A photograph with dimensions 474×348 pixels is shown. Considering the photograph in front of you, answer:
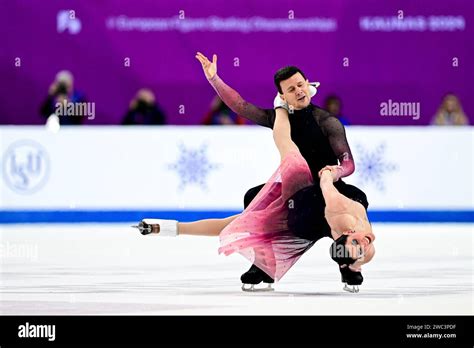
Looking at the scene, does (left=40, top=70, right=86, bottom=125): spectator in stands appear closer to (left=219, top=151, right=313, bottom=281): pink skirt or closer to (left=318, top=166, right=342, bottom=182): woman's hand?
(left=219, top=151, right=313, bottom=281): pink skirt

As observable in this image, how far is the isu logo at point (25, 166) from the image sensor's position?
39.6ft

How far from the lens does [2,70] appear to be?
53.4ft

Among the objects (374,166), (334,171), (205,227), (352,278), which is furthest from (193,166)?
(334,171)

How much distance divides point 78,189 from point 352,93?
5150mm

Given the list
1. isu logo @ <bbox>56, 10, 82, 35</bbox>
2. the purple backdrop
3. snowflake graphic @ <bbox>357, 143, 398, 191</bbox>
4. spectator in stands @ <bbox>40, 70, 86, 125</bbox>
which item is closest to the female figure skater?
snowflake graphic @ <bbox>357, 143, 398, 191</bbox>

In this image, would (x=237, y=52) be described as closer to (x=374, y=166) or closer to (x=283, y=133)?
(x=374, y=166)

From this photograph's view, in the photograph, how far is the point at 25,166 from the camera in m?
12.2

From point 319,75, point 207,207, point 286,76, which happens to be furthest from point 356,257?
point 319,75

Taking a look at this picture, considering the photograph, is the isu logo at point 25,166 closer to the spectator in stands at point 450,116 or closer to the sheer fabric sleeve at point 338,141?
the spectator in stands at point 450,116

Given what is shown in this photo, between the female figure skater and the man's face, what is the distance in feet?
0.28

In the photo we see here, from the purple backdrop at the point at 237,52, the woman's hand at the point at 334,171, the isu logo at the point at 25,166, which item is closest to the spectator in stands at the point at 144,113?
the isu logo at the point at 25,166

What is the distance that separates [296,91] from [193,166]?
5.45 meters

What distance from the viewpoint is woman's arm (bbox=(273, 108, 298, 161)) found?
22.2ft

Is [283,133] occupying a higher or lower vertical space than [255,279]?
higher
